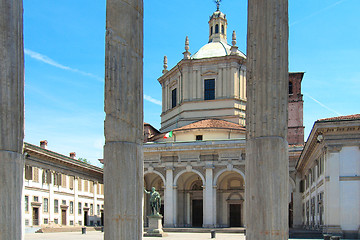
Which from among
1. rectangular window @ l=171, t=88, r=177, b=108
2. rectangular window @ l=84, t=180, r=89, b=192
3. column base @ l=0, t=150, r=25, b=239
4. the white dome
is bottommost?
rectangular window @ l=84, t=180, r=89, b=192

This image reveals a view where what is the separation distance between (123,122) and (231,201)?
39.9 m

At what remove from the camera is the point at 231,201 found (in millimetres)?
48250

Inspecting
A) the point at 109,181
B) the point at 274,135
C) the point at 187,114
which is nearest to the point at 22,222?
the point at 109,181

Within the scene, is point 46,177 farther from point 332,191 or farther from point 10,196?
point 10,196

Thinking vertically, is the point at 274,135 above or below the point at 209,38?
below

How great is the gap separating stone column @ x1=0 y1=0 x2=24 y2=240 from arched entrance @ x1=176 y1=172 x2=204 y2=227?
38.0 m

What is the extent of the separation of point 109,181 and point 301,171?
125ft

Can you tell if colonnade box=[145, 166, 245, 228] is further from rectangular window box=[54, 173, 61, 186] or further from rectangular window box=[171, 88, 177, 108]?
rectangular window box=[54, 173, 61, 186]

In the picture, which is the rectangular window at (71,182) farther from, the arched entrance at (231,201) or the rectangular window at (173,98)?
the arched entrance at (231,201)

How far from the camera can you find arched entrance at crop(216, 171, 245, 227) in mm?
47531

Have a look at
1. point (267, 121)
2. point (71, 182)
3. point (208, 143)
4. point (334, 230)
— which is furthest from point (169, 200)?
point (267, 121)

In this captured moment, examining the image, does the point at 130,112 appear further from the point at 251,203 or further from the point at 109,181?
the point at 251,203

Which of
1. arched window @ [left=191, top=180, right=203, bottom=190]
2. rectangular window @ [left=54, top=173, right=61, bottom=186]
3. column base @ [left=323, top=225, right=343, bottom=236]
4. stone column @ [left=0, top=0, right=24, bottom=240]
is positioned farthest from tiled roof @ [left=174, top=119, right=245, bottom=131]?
stone column @ [left=0, top=0, right=24, bottom=240]

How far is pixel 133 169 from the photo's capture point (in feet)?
31.4
